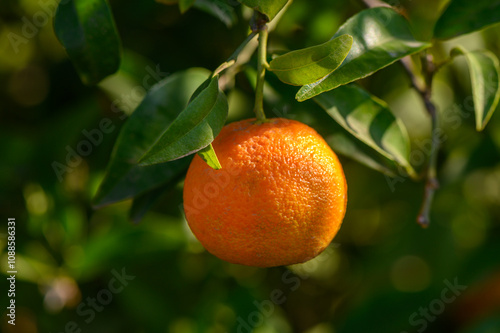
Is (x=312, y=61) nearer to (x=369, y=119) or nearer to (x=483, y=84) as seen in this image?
(x=369, y=119)

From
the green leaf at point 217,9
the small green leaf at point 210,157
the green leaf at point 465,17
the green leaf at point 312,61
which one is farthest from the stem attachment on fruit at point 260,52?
the green leaf at point 465,17

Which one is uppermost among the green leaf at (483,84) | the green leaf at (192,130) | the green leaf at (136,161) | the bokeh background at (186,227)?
the green leaf at (483,84)

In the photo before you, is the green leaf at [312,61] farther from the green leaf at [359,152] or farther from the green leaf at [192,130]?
the green leaf at [359,152]

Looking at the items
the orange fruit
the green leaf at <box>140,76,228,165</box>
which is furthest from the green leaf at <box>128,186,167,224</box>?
the green leaf at <box>140,76,228,165</box>

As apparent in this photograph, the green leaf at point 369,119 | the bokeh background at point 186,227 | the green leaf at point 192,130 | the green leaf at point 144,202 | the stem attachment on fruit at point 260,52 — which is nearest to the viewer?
the green leaf at point 192,130

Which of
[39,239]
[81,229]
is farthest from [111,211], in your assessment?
[39,239]

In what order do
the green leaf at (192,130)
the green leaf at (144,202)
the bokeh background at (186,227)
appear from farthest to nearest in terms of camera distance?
the bokeh background at (186,227), the green leaf at (144,202), the green leaf at (192,130)

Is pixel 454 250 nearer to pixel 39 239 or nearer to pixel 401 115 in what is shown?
pixel 401 115
